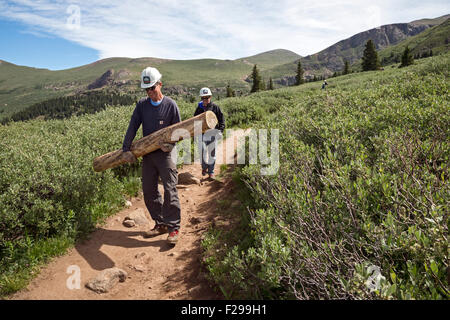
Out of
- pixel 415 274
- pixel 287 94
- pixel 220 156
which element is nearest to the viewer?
pixel 415 274

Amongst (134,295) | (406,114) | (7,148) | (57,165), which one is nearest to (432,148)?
(406,114)

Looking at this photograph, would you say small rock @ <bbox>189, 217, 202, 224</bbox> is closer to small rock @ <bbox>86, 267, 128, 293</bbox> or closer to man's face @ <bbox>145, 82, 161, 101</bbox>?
small rock @ <bbox>86, 267, 128, 293</bbox>

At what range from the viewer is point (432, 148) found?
12.6 ft

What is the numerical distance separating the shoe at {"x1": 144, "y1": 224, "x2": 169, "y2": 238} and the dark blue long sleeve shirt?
222cm

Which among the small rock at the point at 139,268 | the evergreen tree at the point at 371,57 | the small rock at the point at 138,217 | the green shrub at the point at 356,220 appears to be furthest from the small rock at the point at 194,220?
the evergreen tree at the point at 371,57

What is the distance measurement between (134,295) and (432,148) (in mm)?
5427

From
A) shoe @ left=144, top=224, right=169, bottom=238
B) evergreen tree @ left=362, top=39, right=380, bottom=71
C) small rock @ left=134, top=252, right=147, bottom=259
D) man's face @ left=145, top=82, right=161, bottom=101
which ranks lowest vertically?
small rock @ left=134, top=252, right=147, bottom=259

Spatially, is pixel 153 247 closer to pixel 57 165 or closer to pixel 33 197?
pixel 33 197

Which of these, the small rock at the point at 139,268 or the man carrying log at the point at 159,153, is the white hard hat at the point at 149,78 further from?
the small rock at the point at 139,268

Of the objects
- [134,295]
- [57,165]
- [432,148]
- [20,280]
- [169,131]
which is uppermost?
[169,131]

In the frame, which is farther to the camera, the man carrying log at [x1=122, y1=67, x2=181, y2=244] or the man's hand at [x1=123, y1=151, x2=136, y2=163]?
the man's hand at [x1=123, y1=151, x2=136, y2=163]

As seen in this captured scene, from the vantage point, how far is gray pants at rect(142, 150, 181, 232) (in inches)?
218

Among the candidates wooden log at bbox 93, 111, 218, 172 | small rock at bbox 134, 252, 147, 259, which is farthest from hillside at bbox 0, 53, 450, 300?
wooden log at bbox 93, 111, 218, 172
